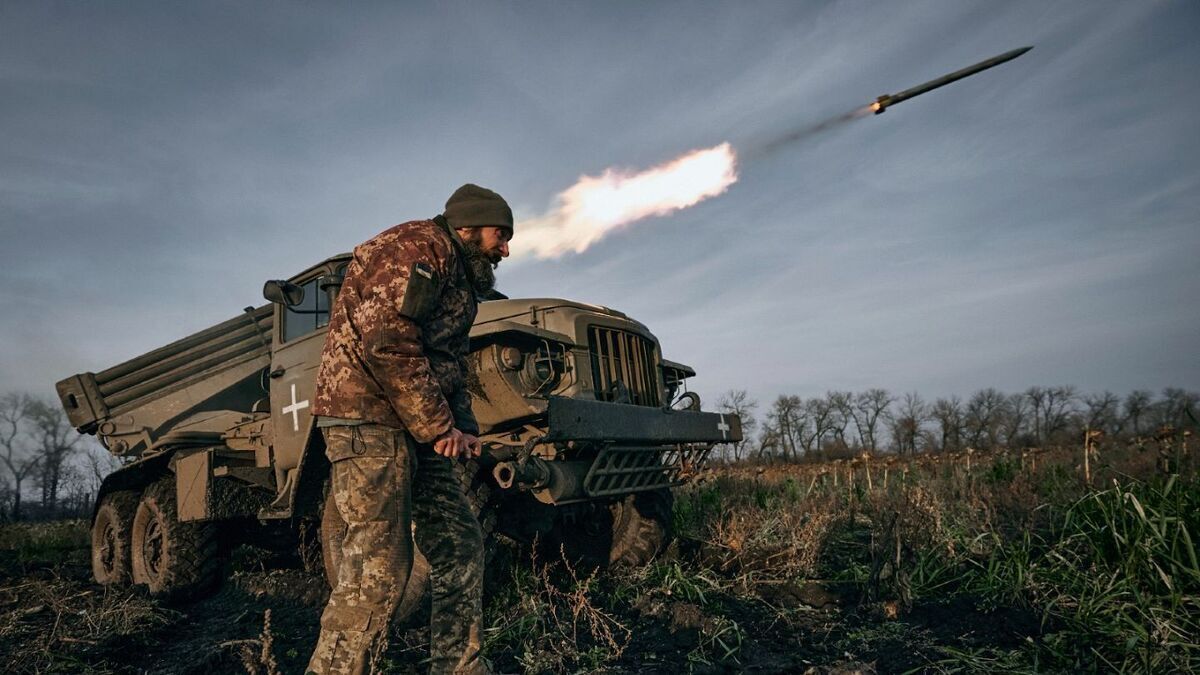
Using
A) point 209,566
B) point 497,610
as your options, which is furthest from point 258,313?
point 497,610

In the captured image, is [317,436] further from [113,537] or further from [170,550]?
[113,537]

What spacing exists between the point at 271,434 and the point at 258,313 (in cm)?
203

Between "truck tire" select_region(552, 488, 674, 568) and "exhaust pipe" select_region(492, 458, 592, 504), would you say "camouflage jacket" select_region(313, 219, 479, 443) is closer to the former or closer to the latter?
"exhaust pipe" select_region(492, 458, 592, 504)

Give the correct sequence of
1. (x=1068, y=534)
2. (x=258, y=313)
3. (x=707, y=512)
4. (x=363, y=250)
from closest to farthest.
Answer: (x=363, y=250), (x=1068, y=534), (x=707, y=512), (x=258, y=313)

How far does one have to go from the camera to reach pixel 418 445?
3.17 metres

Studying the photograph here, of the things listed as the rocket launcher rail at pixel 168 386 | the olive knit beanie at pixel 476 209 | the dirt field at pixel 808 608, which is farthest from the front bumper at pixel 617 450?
the rocket launcher rail at pixel 168 386

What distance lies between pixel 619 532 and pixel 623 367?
1408mm

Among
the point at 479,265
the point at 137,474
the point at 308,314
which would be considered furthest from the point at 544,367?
the point at 137,474

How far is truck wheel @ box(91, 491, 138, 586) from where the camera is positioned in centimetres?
762

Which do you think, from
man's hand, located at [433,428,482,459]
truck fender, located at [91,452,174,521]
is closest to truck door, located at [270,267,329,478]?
truck fender, located at [91,452,174,521]

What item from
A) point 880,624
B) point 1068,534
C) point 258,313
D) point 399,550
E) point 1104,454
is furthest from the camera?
point 1104,454

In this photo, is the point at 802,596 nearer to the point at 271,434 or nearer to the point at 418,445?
the point at 418,445

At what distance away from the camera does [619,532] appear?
241 inches

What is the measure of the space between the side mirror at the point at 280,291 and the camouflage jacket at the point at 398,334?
115 inches
